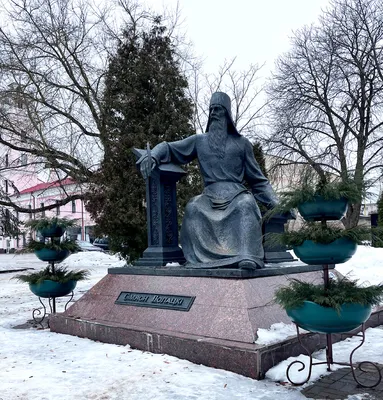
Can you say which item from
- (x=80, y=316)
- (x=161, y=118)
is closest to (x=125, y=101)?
(x=161, y=118)

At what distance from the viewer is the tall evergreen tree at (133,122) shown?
11.9 metres

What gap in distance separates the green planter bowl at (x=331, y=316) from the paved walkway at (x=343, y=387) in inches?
19.8

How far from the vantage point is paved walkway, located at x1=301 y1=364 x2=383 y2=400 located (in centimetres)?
379

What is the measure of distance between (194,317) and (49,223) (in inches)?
117

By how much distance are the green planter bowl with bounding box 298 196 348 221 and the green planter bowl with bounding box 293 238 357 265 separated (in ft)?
0.78

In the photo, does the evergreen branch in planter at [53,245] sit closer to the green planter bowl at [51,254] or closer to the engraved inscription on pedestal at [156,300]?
the green planter bowl at [51,254]

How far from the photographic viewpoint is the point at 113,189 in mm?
11805

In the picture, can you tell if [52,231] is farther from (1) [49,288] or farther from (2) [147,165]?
(2) [147,165]

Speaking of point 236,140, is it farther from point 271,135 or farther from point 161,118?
point 271,135

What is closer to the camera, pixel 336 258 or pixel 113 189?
pixel 336 258

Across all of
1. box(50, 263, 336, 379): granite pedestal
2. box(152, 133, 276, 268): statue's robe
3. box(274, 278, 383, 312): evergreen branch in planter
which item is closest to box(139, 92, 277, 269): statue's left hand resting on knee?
box(152, 133, 276, 268): statue's robe

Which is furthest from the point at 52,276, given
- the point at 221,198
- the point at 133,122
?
the point at 133,122

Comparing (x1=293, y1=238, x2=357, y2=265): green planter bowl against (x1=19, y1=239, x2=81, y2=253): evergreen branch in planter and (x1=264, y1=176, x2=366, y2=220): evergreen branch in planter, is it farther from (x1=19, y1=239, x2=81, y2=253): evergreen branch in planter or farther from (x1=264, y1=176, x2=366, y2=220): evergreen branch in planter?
(x1=19, y1=239, x2=81, y2=253): evergreen branch in planter

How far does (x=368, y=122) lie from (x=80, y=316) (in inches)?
584
